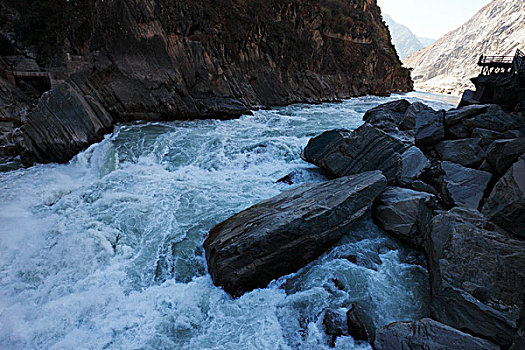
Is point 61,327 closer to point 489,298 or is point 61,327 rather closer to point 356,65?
point 489,298

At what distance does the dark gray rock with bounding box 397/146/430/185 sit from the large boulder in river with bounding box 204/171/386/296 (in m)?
1.14

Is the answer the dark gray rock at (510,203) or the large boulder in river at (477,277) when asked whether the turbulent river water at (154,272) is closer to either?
the large boulder in river at (477,277)

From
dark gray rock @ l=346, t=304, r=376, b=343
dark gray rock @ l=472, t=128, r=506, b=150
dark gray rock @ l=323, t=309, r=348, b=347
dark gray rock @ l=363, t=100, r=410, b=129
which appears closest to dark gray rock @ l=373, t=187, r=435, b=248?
dark gray rock @ l=346, t=304, r=376, b=343

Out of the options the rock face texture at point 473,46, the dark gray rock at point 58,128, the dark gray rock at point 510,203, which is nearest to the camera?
the dark gray rock at point 510,203

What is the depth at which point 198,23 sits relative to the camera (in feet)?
54.2

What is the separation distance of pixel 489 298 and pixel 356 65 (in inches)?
1368

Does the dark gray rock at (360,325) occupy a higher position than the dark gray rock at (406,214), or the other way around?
the dark gray rock at (406,214)

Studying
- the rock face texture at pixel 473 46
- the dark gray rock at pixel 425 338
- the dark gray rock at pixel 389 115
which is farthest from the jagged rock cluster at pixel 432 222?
the rock face texture at pixel 473 46

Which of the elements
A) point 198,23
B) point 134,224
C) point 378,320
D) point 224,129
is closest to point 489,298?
point 378,320

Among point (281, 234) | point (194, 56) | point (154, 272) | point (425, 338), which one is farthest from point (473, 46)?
point (154, 272)

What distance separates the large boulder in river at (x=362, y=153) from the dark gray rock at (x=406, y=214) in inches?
50.0

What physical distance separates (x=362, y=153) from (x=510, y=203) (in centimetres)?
352

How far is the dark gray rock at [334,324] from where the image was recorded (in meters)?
3.50

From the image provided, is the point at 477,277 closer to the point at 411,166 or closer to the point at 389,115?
the point at 411,166
